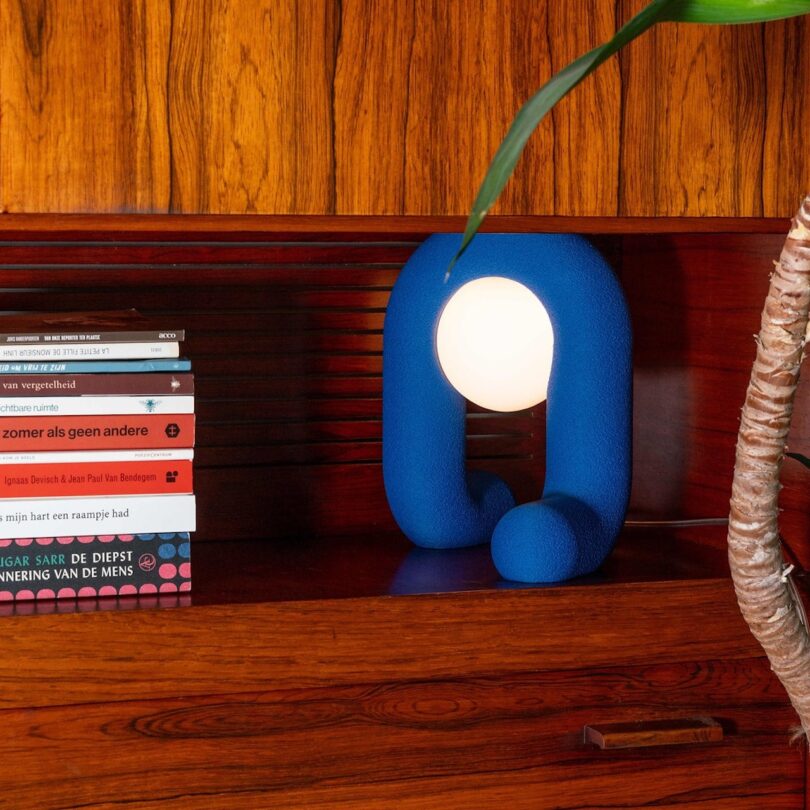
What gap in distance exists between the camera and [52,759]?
103 cm

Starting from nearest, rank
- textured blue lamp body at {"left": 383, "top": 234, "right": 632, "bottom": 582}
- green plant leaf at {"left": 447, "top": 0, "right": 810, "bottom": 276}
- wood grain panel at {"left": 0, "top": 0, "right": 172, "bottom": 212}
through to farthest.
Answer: green plant leaf at {"left": 447, "top": 0, "right": 810, "bottom": 276}, wood grain panel at {"left": 0, "top": 0, "right": 172, "bottom": 212}, textured blue lamp body at {"left": 383, "top": 234, "right": 632, "bottom": 582}

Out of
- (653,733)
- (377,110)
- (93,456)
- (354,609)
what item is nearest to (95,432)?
(93,456)

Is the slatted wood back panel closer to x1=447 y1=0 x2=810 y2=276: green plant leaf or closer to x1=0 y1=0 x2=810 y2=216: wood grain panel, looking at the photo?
x1=0 y1=0 x2=810 y2=216: wood grain panel

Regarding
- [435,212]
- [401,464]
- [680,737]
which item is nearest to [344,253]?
[401,464]

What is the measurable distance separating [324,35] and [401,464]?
51cm

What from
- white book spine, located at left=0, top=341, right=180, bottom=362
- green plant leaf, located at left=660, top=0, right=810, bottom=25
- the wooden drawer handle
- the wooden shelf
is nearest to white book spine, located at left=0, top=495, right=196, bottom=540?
white book spine, located at left=0, top=341, right=180, bottom=362

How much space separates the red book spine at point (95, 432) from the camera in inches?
43.1

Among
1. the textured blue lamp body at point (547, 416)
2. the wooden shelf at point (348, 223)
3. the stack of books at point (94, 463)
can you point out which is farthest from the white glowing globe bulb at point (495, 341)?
the stack of books at point (94, 463)

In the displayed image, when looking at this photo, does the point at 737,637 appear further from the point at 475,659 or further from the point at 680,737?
the point at 475,659

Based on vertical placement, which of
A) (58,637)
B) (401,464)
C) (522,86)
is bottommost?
(58,637)

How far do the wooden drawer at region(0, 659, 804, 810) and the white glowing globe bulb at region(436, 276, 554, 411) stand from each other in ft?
1.07

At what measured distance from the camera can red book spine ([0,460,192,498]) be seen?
109cm

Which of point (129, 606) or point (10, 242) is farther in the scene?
point (10, 242)

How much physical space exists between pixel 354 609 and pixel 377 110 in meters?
0.47
